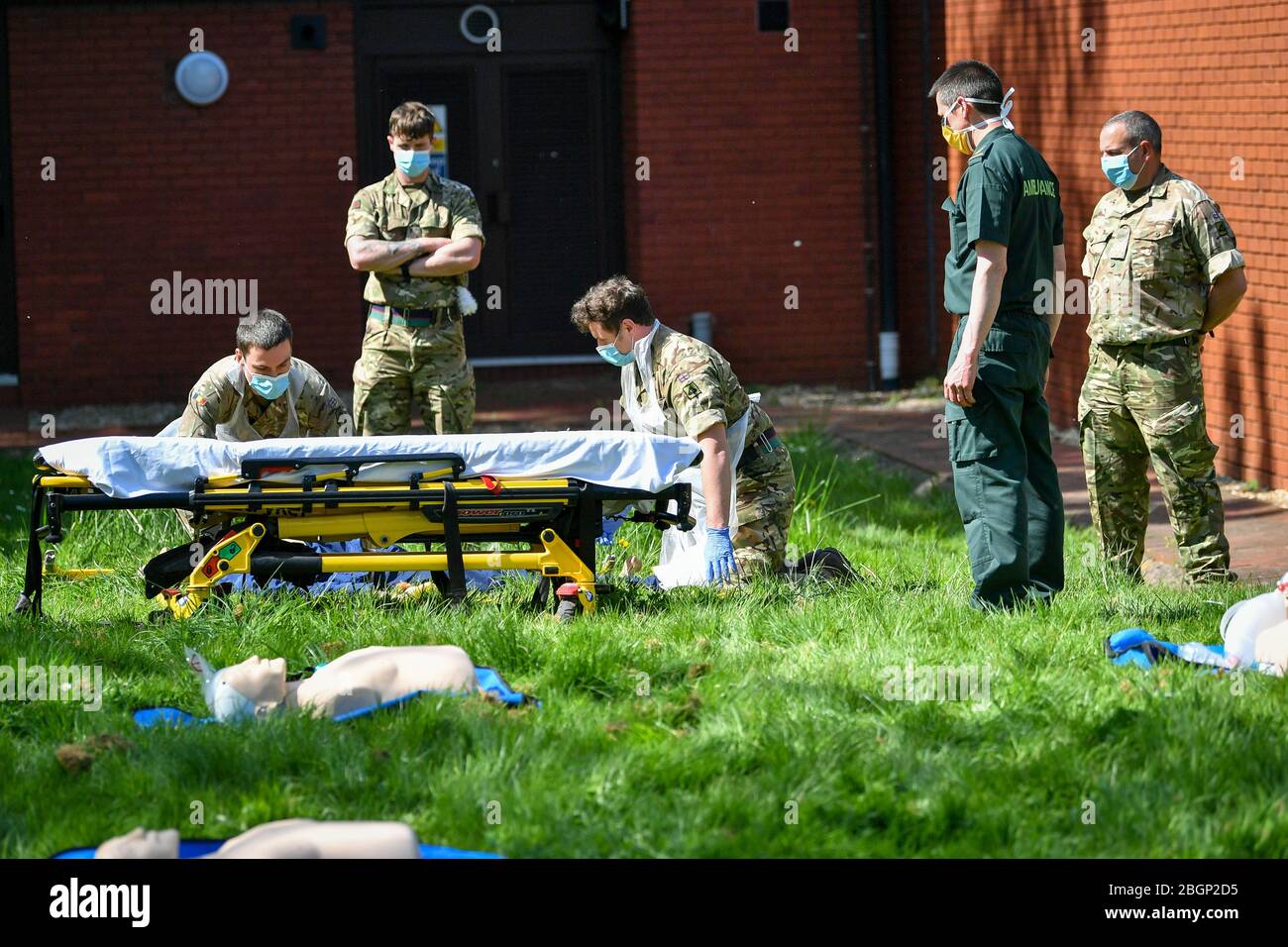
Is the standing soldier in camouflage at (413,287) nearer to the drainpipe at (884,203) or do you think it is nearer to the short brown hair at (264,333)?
the short brown hair at (264,333)

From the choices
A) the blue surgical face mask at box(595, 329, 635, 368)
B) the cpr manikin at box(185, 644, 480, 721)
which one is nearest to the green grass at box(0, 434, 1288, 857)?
the cpr manikin at box(185, 644, 480, 721)

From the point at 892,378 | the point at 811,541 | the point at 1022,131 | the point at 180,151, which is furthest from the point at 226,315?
the point at 811,541

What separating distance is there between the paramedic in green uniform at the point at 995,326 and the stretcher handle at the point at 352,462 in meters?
1.71

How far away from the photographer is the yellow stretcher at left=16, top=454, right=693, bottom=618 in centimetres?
584

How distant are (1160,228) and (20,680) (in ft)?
14.3

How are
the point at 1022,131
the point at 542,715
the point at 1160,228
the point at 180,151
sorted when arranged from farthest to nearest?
the point at 180,151, the point at 1022,131, the point at 1160,228, the point at 542,715

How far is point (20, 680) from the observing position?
513 centimetres

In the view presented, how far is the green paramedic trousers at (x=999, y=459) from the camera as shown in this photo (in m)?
5.74

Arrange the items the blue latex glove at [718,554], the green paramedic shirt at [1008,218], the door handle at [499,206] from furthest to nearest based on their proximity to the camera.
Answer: the door handle at [499,206] → the blue latex glove at [718,554] → the green paramedic shirt at [1008,218]

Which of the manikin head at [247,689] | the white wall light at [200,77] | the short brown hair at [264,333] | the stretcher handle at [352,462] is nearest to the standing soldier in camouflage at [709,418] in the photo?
the stretcher handle at [352,462]

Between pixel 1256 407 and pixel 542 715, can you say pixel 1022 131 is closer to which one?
pixel 1256 407

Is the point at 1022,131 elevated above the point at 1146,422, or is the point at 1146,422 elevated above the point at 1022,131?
the point at 1022,131

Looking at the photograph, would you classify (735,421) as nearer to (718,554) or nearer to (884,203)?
(718,554)

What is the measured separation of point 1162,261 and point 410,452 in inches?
115
